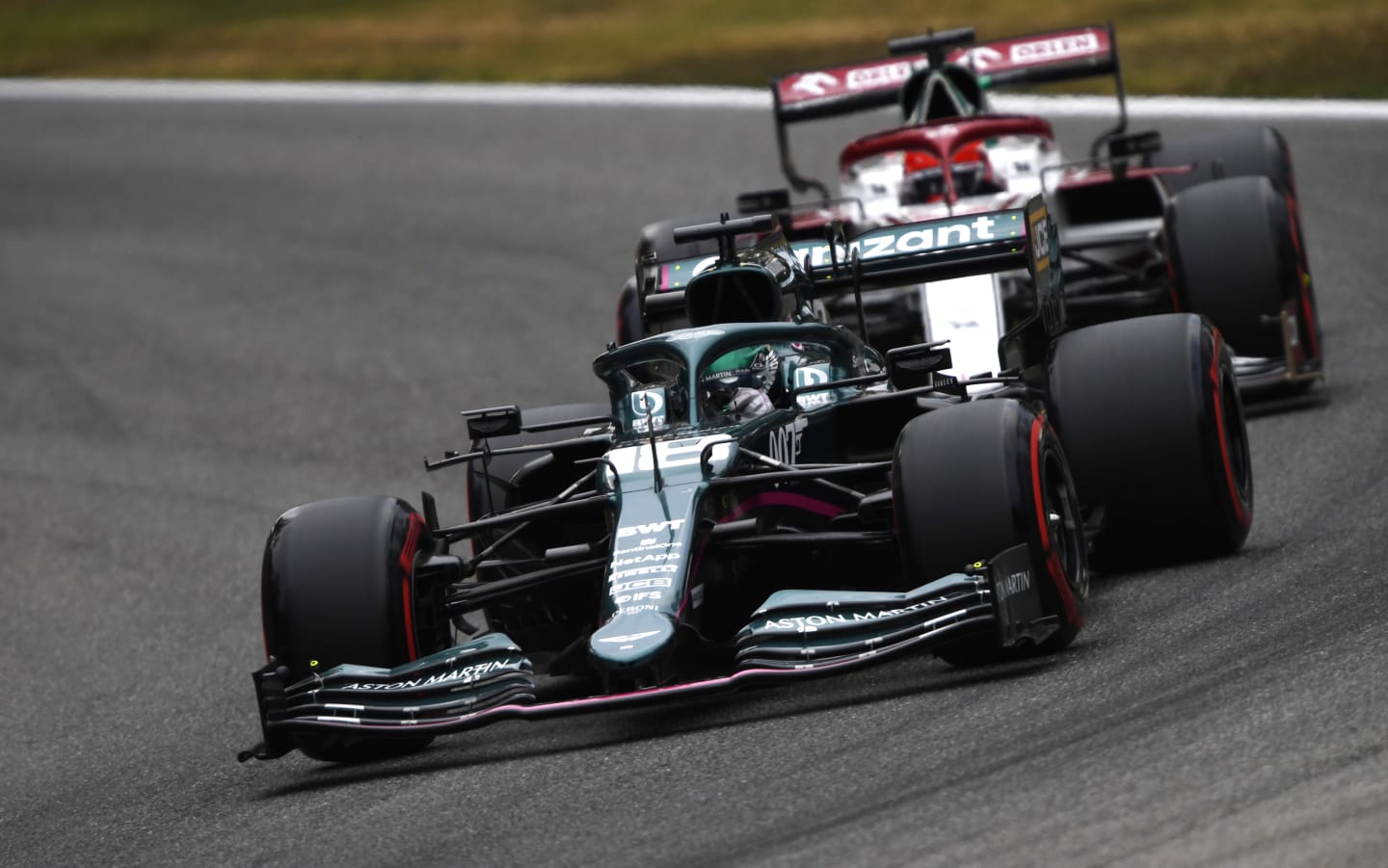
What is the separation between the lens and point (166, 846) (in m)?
6.77

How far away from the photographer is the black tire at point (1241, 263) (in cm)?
1238

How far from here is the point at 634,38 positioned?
97.7 ft

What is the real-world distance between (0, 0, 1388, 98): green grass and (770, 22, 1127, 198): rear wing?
730 cm

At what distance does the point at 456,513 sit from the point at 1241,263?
16.9 feet

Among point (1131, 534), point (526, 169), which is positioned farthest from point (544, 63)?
point (1131, 534)

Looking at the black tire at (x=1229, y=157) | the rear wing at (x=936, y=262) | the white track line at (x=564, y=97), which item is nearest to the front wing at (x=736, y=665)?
the rear wing at (x=936, y=262)

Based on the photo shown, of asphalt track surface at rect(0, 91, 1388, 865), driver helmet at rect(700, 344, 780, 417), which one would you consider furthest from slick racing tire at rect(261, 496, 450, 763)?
driver helmet at rect(700, 344, 780, 417)

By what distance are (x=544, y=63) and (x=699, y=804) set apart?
23.3 m

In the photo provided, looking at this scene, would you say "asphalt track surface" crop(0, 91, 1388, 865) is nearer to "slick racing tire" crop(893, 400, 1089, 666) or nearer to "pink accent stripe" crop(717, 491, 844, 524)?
"slick racing tire" crop(893, 400, 1089, 666)

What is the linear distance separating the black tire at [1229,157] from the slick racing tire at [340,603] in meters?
7.93

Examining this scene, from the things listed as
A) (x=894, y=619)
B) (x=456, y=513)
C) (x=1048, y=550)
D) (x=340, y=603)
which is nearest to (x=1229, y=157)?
(x=456, y=513)

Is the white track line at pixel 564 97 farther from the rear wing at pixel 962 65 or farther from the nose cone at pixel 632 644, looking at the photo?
the nose cone at pixel 632 644

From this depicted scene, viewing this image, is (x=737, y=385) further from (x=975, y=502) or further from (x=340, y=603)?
(x=340, y=603)

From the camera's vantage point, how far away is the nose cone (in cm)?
699
